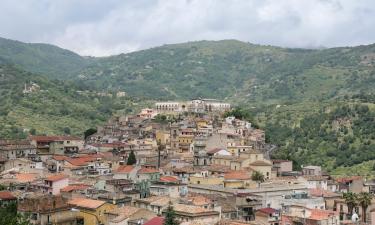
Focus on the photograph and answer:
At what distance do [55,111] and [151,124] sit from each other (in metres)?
36.7

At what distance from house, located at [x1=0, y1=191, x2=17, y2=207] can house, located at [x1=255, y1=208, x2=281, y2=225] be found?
1994cm

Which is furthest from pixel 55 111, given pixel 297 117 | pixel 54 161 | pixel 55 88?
pixel 54 161

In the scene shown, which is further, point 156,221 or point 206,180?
point 206,180

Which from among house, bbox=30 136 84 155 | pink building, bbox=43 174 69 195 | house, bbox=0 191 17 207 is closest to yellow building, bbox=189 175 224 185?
pink building, bbox=43 174 69 195

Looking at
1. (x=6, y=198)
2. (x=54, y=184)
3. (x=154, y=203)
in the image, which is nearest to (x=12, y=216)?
(x=6, y=198)

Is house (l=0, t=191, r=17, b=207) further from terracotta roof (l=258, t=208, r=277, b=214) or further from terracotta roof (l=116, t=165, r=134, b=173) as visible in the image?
terracotta roof (l=258, t=208, r=277, b=214)

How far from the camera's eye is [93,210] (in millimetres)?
49344

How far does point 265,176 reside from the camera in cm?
7019

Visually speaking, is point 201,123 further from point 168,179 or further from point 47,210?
point 47,210

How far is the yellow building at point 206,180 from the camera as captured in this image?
6406 cm

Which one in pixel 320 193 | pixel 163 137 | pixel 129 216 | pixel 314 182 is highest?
pixel 163 137

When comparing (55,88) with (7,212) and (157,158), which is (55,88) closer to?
(157,158)

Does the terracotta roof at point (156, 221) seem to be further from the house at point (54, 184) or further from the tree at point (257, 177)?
the tree at point (257, 177)

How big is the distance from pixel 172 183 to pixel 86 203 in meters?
10.5
